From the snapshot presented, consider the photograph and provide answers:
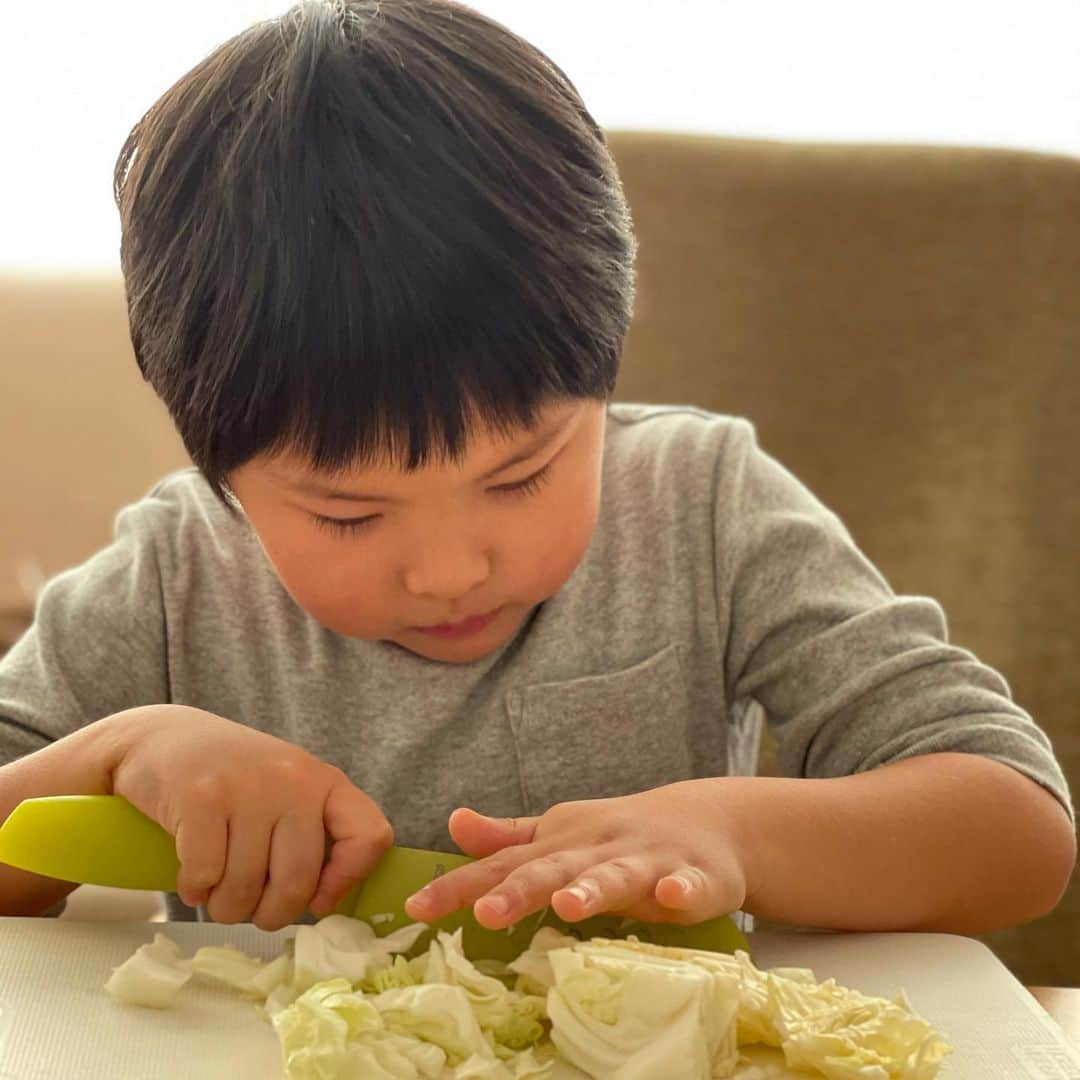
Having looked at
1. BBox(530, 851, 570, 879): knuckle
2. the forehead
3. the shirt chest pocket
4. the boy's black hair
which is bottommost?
the shirt chest pocket

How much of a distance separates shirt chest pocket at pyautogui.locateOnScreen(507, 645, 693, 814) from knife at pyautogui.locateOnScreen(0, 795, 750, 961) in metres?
0.29

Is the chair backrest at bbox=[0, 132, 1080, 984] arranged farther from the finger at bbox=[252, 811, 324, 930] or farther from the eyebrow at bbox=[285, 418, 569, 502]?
the finger at bbox=[252, 811, 324, 930]

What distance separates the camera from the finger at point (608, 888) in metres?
0.66

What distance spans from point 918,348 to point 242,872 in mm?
875

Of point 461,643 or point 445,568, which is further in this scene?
point 461,643

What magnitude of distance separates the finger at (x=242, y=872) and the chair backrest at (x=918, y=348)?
2.55 feet

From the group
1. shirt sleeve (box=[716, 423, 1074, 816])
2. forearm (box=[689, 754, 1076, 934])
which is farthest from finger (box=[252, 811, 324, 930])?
shirt sleeve (box=[716, 423, 1074, 816])

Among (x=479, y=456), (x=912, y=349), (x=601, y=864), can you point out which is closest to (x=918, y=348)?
(x=912, y=349)

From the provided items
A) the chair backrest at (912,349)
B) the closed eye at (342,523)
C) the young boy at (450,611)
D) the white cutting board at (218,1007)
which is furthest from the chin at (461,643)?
the chair backrest at (912,349)

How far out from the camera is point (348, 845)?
2.54 ft

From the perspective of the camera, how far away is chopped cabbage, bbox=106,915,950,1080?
2.07ft

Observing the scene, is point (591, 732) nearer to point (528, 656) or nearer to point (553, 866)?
point (528, 656)

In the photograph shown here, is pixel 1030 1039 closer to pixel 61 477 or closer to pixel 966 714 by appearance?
pixel 966 714

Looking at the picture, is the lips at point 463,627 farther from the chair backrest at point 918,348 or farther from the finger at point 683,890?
the chair backrest at point 918,348
